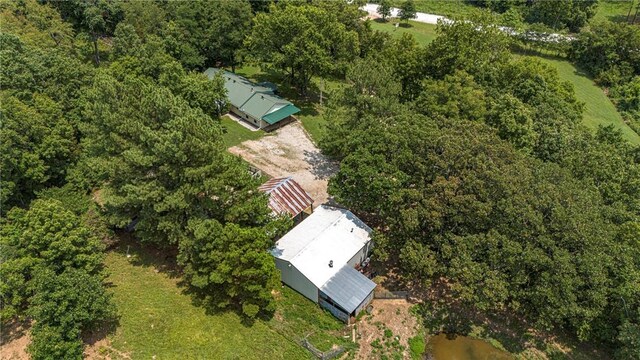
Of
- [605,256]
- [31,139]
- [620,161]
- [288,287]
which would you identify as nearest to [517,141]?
[620,161]

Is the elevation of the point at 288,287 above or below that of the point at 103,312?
below

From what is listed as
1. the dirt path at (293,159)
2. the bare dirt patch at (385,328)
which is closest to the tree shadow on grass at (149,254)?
the dirt path at (293,159)

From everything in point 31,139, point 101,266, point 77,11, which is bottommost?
point 101,266

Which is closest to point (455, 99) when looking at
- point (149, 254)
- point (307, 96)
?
point (307, 96)

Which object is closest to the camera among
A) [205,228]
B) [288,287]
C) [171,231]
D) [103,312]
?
[103,312]

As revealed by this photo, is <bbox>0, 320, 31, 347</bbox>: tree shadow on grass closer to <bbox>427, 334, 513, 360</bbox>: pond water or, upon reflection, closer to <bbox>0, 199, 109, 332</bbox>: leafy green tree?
→ <bbox>0, 199, 109, 332</bbox>: leafy green tree

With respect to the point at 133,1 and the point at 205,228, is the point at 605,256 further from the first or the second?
the point at 133,1

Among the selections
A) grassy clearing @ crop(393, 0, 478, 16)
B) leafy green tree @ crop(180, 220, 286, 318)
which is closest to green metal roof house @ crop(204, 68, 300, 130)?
leafy green tree @ crop(180, 220, 286, 318)
